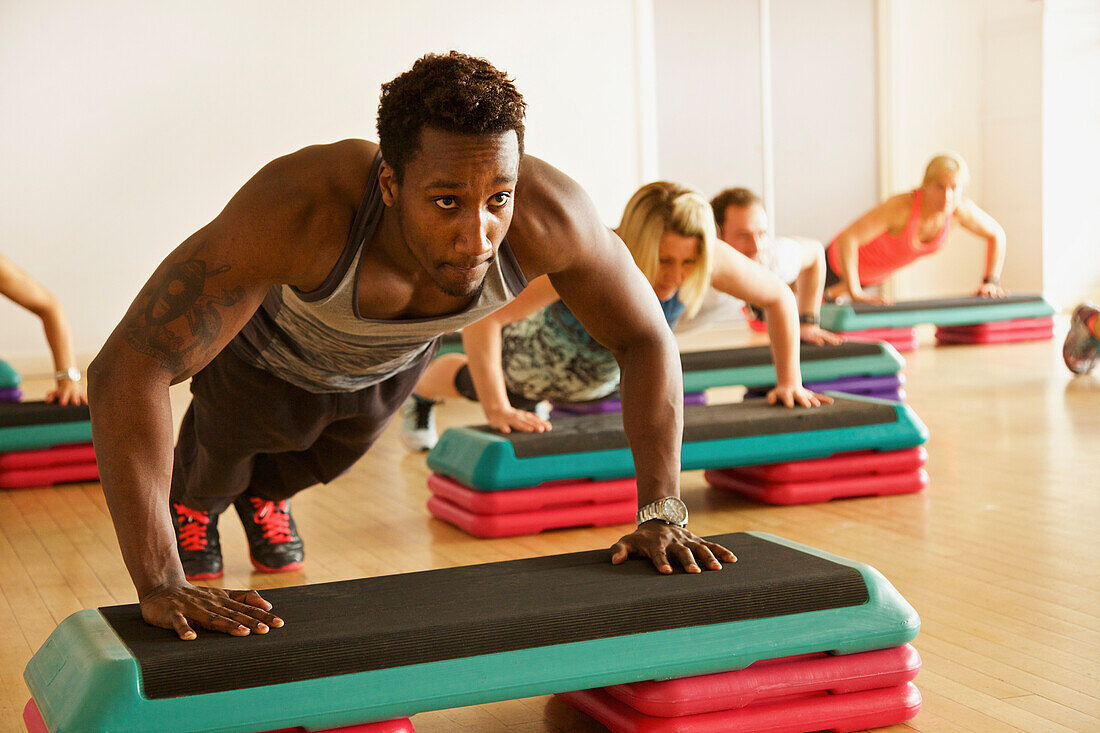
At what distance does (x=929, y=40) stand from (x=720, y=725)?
28.8 ft

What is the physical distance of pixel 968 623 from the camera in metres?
2.13

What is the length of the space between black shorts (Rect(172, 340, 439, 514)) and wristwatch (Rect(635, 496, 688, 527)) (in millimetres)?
669

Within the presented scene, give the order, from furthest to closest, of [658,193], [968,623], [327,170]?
[658,193] → [968,623] → [327,170]

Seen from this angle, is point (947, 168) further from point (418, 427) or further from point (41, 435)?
point (41, 435)

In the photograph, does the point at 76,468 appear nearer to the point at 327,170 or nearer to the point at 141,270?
the point at 327,170

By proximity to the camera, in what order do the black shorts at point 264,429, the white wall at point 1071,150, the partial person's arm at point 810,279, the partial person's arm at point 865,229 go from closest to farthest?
the black shorts at point 264,429 < the partial person's arm at point 810,279 < the partial person's arm at point 865,229 < the white wall at point 1071,150

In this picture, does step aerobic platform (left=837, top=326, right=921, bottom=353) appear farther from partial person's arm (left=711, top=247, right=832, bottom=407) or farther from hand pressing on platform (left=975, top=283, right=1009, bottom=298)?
partial person's arm (left=711, top=247, right=832, bottom=407)

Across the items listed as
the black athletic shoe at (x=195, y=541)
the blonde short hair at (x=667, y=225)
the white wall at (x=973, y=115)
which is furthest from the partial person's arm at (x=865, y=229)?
the black athletic shoe at (x=195, y=541)

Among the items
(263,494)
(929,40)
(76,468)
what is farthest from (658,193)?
(929,40)

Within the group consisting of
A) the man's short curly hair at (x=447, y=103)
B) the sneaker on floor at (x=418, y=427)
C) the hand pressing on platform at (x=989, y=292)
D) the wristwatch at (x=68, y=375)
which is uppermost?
the man's short curly hair at (x=447, y=103)

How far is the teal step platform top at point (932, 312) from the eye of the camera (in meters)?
6.43

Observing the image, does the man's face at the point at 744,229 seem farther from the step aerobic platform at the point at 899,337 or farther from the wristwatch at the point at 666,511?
the step aerobic platform at the point at 899,337

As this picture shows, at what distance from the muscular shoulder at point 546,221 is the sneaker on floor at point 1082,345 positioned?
4.05 m

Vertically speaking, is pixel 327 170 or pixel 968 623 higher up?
pixel 327 170
